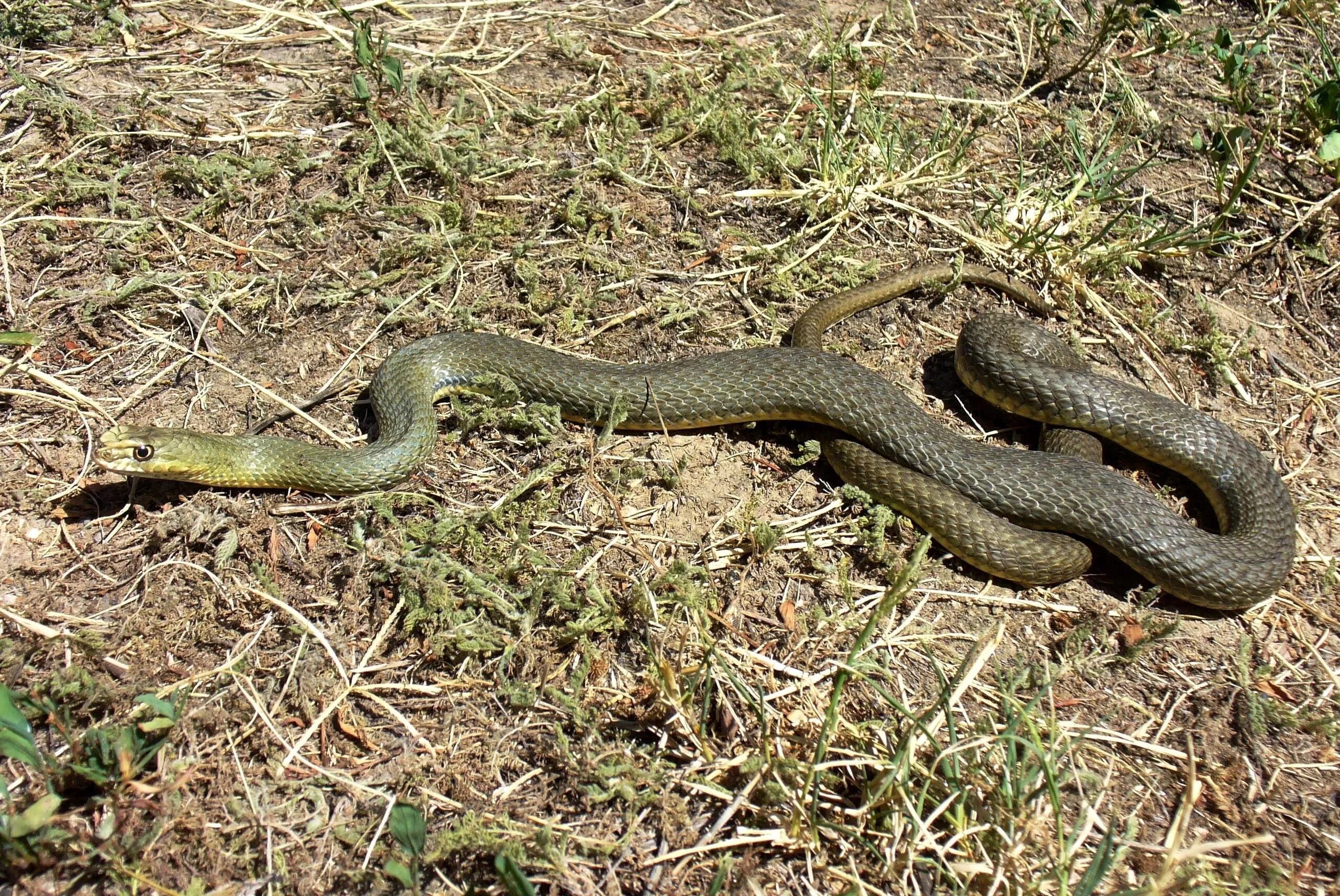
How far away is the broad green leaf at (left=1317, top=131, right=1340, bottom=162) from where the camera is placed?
20.9 ft

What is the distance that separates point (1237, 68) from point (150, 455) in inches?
315

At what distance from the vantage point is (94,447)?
5.12 meters

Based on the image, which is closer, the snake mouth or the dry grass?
the dry grass

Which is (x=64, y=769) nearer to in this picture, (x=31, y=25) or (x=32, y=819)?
(x=32, y=819)

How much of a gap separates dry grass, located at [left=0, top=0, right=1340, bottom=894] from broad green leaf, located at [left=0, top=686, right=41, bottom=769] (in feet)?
0.67

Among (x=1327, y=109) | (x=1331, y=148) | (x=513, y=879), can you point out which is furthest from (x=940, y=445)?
(x=1327, y=109)

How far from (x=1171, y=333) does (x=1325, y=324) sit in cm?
117

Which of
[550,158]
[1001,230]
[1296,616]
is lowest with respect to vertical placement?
[1296,616]

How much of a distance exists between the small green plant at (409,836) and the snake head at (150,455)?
2.25 metres

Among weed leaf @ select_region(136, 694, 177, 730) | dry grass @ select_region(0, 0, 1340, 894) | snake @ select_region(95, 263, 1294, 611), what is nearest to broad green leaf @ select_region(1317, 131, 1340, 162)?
dry grass @ select_region(0, 0, 1340, 894)

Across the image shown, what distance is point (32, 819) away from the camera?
11.7 ft

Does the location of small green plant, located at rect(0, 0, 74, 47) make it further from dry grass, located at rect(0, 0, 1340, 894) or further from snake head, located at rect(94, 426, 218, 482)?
snake head, located at rect(94, 426, 218, 482)

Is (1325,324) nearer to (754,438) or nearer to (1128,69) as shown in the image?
(1128,69)

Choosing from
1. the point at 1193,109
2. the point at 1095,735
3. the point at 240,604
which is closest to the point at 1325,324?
the point at 1193,109
